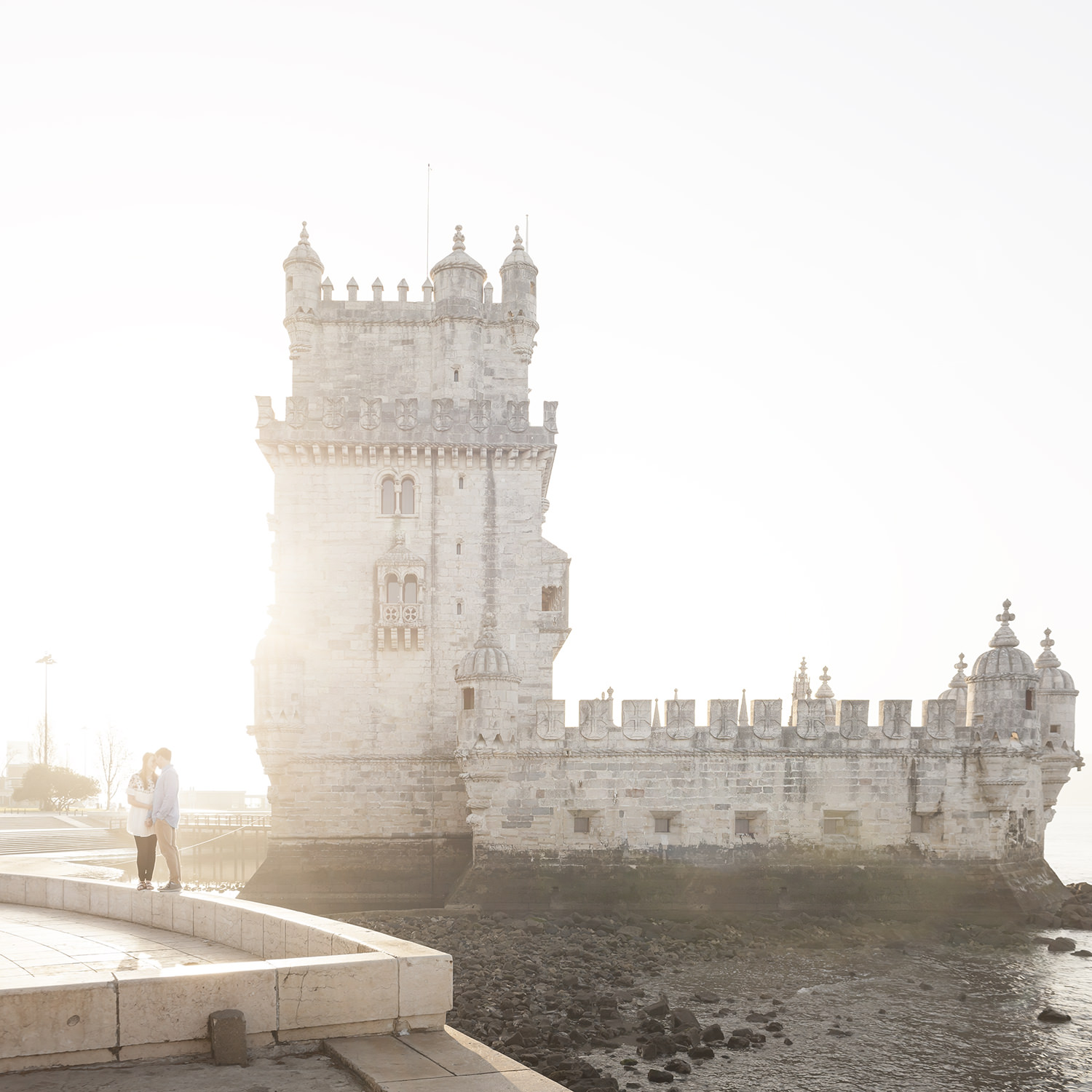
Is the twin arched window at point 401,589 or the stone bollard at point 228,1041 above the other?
the twin arched window at point 401,589

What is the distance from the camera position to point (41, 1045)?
25.3ft

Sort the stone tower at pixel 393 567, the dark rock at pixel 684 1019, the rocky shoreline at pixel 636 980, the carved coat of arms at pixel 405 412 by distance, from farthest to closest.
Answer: the carved coat of arms at pixel 405 412
the stone tower at pixel 393 567
the dark rock at pixel 684 1019
the rocky shoreline at pixel 636 980

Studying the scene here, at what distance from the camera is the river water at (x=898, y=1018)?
14594mm

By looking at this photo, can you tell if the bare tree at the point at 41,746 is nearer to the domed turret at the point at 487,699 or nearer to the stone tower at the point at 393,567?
the stone tower at the point at 393,567

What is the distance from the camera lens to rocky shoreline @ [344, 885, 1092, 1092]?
15.2m

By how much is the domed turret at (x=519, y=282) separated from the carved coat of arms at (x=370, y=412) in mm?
5485

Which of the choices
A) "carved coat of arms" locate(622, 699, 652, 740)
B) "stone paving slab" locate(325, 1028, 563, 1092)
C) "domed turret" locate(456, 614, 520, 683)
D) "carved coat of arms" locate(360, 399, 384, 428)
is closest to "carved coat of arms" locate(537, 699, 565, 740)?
"domed turret" locate(456, 614, 520, 683)

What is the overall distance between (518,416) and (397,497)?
4.65 m

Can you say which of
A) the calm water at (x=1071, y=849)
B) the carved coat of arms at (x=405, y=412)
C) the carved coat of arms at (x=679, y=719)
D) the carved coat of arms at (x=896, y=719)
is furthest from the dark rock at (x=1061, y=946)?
the carved coat of arms at (x=405, y=412)

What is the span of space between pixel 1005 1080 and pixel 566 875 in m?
12.2

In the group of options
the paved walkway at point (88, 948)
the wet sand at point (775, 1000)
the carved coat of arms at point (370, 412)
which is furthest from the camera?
the carved coat of arms at point (370, 412)

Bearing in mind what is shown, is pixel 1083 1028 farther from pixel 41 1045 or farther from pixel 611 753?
pixel 41 1045

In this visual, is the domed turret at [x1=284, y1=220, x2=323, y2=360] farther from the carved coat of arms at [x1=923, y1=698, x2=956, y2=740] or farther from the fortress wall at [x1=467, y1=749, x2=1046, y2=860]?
the carved coat of arms at [x1=923, y1=698, x2=956, y2=740]

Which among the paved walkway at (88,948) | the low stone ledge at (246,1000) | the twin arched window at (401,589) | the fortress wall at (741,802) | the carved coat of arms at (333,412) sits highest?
the carved coat of arms at (333,412)
